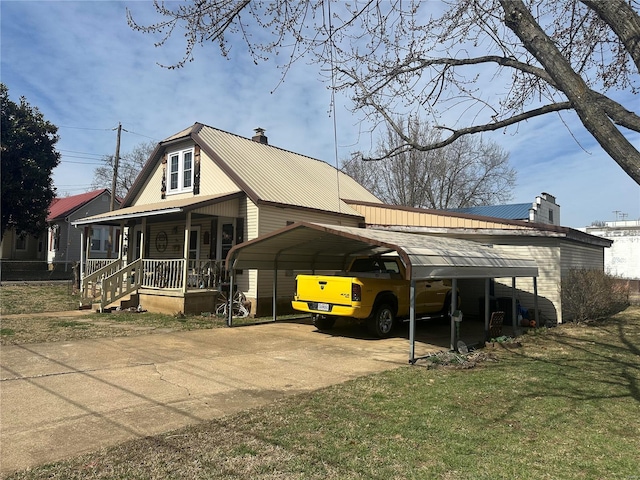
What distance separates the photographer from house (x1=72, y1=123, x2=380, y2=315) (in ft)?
48.2

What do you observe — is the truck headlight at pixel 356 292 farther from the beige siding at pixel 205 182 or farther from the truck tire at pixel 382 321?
the beige siding at pixel 205 182

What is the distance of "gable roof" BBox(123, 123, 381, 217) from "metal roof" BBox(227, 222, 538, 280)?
2415mm

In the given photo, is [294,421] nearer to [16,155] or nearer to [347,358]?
[347,358]

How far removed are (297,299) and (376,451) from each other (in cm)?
725

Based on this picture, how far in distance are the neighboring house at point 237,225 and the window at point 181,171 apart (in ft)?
0.13

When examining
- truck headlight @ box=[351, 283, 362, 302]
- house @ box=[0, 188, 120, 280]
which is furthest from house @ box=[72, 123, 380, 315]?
house @ box=[0, 188, 120, 280]

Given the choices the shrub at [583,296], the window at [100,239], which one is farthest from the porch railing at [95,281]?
the window at [100,239]

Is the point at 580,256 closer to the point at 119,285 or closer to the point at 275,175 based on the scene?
the point at 275,175

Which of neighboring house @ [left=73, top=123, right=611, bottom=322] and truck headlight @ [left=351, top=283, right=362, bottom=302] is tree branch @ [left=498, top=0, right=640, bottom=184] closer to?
truck headlight @ [left=351, top=283, right=362, bottom=302]

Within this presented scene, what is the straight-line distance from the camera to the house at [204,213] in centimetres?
1470

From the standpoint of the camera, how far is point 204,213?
1445 cm

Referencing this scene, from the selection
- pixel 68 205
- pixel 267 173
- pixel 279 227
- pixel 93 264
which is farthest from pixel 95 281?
pixel 68 205

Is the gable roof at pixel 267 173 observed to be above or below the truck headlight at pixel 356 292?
above

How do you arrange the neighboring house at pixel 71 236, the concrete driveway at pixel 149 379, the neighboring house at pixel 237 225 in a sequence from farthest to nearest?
the neighboring house at pixel 71 236 → the neighboring house at pixel 237 225 → the concrete driveway at pixel 149 379
